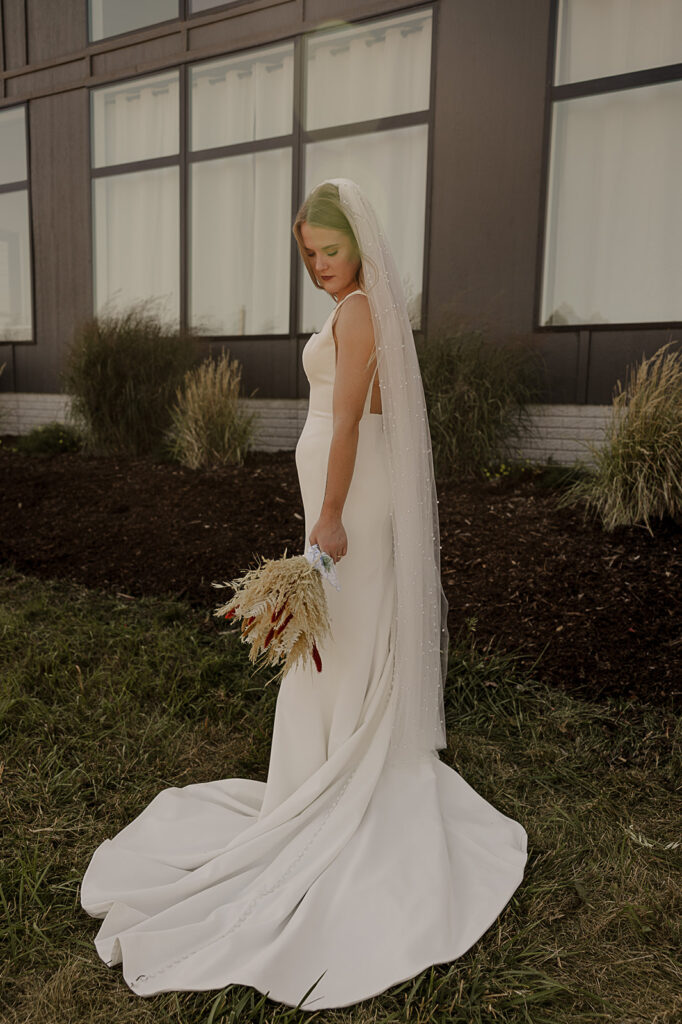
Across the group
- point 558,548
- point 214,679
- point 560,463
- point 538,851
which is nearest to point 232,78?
point 560,463

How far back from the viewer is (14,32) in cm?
1032

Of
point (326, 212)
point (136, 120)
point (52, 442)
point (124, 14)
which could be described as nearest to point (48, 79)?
point (124, 14)

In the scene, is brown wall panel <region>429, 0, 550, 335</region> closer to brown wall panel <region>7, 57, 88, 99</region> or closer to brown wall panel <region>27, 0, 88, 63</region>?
brown wall panel <region>7, 57, 88, 99</region>

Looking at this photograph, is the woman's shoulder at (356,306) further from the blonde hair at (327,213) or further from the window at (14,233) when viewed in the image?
the window at (14,233)

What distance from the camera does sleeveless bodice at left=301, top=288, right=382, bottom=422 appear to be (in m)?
2.17

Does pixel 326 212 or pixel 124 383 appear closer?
pixel 326 212

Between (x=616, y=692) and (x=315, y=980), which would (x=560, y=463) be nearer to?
(x=616, y=692)

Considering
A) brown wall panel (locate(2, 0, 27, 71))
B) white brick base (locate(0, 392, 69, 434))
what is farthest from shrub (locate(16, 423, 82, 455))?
brown wall panel (locate(2, 0, 27, 71))

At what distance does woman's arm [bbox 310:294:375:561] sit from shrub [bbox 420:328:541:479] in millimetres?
3903

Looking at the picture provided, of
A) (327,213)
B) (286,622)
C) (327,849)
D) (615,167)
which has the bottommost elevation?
(327,849)

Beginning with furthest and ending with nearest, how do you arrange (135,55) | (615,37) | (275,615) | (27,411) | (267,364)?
(27,411), (135,55), (267,364), (615,37), (275,615)

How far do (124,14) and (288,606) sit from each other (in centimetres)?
1048

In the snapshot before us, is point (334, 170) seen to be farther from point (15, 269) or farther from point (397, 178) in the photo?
point (15, 269)

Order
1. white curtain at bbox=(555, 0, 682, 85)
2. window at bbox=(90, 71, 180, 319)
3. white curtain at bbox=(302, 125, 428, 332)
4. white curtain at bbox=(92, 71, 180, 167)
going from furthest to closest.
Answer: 1. window at bbox=(90, 71, 180, 319)
2. white curtain at bbox=(92, 71, 180, 167)
3. white curtain at bbox=(302, 125, 428, 332)
4. white curtain at bbox=(555, 0, 682, 85)
